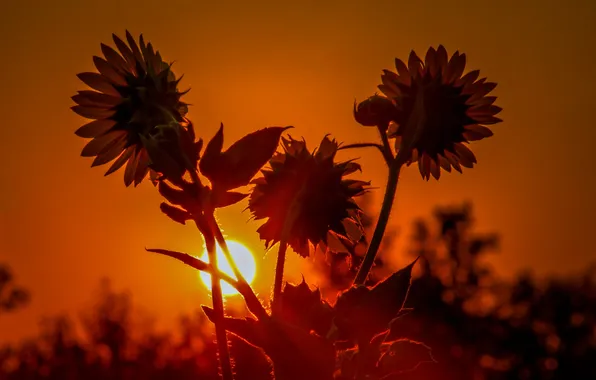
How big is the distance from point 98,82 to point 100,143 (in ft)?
0.76

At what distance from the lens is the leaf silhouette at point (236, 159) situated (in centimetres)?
232

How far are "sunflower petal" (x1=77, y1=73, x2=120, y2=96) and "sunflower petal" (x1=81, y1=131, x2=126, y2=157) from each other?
16 cm

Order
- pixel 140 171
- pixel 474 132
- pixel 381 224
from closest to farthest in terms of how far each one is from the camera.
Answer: pixel 381 224 < pixel 140 171 < pixel 474 132

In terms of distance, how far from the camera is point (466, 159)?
3.48 m

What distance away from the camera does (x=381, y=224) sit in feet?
8.58

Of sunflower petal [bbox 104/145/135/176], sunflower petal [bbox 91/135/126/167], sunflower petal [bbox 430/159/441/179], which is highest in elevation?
sunflower petal [bbox 91/135/126/167]

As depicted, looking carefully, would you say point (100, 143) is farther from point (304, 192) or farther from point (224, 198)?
point (224, 198)

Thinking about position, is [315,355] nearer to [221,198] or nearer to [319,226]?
[221,198]

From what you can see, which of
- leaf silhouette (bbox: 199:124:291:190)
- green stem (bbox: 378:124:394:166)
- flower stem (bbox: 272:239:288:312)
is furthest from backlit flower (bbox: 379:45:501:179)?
leaf silhouette (bbox: 199:124:291:190)

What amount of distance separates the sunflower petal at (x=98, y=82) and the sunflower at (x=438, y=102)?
937mm

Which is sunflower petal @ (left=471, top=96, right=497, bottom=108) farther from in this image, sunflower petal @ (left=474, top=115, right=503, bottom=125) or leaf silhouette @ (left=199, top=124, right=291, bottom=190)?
leaf silhouette @ (left=199, top=124, right=291, bottom=190)

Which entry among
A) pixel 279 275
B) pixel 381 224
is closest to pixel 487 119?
pixel 381 224

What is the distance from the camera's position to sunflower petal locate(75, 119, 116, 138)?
10.7 ft

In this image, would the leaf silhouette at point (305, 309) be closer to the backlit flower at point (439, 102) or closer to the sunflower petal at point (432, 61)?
the backlit flower at point (439, 102)
